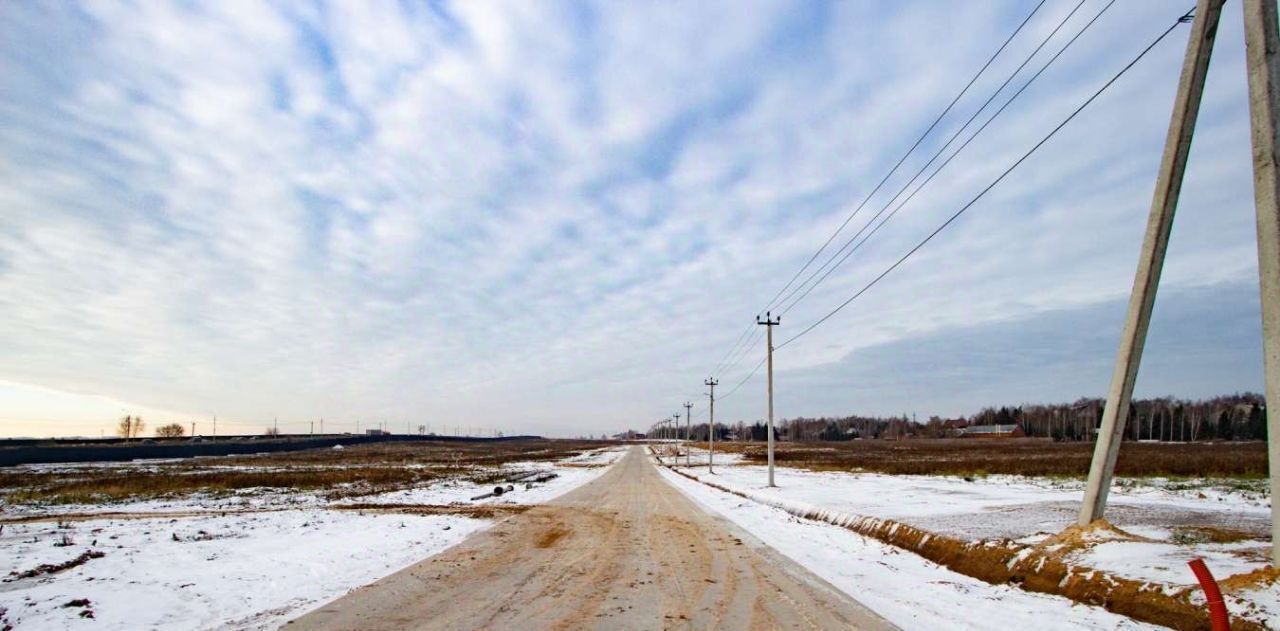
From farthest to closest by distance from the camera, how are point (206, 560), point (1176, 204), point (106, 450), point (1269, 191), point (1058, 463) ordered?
point (106, 450)
point (1058, 463)
point (206, 560)
point (1176, 204)
point (1269, 191)

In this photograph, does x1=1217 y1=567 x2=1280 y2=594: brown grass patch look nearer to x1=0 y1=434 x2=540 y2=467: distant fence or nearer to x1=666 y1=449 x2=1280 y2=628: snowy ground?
x1=666 y1=449 x2=1280 y2=628: snowy ground

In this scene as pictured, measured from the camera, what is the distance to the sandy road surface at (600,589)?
304 inches

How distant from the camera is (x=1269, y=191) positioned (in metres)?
7.86

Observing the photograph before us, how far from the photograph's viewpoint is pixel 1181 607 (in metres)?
7.47

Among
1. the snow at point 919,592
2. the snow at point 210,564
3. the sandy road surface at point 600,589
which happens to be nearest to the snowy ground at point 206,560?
the snow at point 210,564

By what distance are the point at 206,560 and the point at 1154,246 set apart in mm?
16716

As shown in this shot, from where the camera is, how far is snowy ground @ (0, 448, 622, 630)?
8.19m

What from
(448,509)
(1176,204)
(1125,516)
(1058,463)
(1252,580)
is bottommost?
(1058,463)

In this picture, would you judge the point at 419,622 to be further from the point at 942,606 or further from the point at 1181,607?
the point at 1181,607

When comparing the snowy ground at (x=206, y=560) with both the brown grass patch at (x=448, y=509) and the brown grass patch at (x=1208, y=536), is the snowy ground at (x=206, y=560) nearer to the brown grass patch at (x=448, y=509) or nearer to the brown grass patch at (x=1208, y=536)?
the brown grass patch at (x=448, y=509)

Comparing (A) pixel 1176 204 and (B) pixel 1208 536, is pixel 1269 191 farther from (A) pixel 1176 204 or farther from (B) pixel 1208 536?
(B) pixel 1208 536

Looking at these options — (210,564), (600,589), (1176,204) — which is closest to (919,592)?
(600,589)

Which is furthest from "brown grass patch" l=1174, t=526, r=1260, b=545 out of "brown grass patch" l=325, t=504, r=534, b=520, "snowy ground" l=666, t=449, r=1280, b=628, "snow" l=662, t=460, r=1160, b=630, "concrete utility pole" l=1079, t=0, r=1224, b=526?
"brown grass patch" l=325, t=504, r=534, b=520

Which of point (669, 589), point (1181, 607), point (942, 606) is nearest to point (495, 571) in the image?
point (669, 589)
